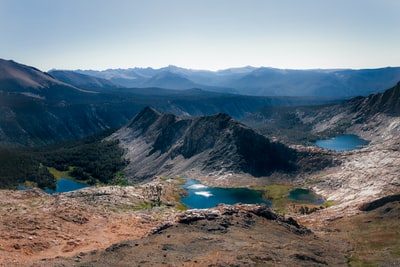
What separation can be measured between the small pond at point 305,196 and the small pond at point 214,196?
13.9m

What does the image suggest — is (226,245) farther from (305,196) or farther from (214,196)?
(305,196)

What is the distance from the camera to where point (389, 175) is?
149125mm

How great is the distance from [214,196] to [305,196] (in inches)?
1656

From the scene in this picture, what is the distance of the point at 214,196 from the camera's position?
17525 centimetres

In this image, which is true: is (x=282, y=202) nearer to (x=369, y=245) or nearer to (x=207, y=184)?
(x=207, y=184)

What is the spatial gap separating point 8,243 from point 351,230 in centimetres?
8132

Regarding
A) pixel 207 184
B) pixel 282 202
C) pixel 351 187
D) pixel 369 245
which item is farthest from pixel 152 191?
pixel 369 245

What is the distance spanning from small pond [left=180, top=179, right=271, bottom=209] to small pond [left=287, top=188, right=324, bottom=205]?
13921mm

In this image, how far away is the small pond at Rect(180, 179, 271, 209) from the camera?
165m

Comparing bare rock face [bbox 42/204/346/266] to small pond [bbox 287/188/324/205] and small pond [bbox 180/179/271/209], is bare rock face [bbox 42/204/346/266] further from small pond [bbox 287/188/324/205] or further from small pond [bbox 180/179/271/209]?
small pond [bbox 287/188/324/205]

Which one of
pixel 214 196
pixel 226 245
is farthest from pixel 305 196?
pixel 226 245

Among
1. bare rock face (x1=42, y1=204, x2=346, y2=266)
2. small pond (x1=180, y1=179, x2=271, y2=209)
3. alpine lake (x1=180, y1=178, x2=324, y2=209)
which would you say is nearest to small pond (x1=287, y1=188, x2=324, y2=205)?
alpine lake (x1=180, y1=178, x2=324, y2=209)

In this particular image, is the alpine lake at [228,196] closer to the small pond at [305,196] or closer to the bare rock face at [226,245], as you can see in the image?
the small pond at [305,196]

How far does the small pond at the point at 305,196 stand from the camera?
162625 millimetres
